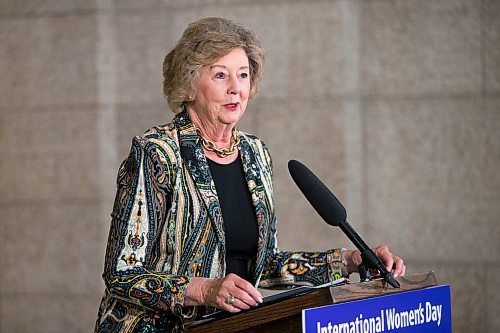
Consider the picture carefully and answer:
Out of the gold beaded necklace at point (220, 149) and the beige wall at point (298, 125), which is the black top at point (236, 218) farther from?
the beige wall at point (298, 125)

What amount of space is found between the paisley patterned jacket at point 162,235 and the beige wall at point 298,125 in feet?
8.99

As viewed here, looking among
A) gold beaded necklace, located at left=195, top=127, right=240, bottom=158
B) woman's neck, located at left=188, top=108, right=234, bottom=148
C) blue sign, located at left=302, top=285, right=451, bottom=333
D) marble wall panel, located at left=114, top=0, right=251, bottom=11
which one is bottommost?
blue sign, located at left=302, top=285, right=451, bottom=333

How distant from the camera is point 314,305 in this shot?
1.96 meters

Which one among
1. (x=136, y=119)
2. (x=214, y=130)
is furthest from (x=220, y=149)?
(x=136, y=119)

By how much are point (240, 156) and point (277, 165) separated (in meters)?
2.65

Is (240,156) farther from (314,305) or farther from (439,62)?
(439,62)

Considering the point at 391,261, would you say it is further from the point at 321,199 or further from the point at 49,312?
the point at 49,312

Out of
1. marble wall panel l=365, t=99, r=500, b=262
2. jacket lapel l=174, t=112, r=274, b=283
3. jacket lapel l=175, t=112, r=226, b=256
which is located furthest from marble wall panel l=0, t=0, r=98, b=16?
jacket lapel l=175, t=112, r=226, b=256

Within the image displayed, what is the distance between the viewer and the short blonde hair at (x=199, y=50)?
110 inches

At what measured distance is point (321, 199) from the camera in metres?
2.22

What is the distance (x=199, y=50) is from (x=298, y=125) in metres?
2.71

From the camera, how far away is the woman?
247cm

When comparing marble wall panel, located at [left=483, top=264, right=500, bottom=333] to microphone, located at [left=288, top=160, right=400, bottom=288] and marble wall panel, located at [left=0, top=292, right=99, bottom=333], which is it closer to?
marble wall panel, located at [left=0, top=292, right=99, bottom=333]

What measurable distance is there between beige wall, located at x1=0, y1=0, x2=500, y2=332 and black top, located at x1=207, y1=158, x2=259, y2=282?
105 inches
